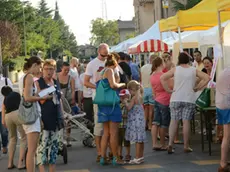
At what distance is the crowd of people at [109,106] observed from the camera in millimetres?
8461

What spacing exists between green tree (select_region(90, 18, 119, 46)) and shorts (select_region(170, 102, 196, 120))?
379 ft

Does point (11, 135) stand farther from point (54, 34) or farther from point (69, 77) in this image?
point (54, 34)

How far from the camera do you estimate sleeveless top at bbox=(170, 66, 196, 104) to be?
11023mm

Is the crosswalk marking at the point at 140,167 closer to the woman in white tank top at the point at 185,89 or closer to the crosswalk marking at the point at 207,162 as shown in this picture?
the crosswalk marking at the point at 207,162

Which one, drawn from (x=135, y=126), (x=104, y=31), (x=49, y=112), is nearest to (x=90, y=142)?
(x=135, y=126)

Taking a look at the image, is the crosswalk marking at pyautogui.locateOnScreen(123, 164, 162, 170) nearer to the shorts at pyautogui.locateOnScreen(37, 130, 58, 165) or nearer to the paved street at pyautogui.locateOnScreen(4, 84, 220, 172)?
the paved street at pyautogui.locateOnScreen(4, 84, 220, 172)

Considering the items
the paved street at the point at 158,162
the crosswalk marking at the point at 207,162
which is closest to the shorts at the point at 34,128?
the paved street at the point at 158,162

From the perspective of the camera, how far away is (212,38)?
17.9 m

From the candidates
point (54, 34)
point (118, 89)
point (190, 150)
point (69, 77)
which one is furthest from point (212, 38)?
point (54, 34)

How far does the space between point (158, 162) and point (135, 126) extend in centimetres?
73

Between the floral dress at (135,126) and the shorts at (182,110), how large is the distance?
0.98 m

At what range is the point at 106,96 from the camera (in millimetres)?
9875

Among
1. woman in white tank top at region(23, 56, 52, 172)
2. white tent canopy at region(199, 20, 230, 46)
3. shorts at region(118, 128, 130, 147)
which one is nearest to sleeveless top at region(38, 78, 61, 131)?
woman in white tank top at region(23, 56, 52, 172)

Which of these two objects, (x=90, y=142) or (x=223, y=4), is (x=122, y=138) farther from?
(x=223, y=4)
